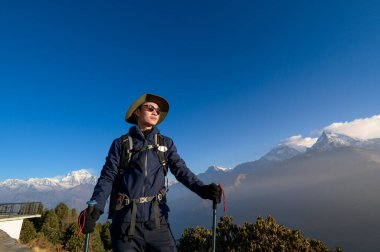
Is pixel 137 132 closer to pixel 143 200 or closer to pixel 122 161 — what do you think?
pixel 122 161

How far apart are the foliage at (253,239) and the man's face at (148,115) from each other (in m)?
20.7

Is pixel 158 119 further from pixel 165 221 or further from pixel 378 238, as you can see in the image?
pixel 378 238

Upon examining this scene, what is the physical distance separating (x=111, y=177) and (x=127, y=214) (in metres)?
0.58

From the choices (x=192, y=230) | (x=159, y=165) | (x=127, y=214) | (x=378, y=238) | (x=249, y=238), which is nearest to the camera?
(x=127, y=214)

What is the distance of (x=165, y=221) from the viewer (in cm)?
376

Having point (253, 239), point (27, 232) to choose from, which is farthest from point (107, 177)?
point (27, 232)

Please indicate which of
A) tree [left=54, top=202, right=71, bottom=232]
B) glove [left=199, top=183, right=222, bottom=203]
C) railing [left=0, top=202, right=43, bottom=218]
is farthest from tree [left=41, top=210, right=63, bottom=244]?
glove [left=199, top=183, right=222, bottom=203]

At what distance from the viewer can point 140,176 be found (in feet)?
12.4

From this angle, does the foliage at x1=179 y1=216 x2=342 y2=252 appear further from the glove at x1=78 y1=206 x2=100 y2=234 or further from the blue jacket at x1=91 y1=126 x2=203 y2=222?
the glove at x1=78 y1=206 x2=100 y2=234

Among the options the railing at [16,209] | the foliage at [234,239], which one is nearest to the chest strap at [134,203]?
the foliage at [234,239]

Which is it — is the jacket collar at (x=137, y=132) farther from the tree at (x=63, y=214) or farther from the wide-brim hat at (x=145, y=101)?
the tree at (x=63, y=214)

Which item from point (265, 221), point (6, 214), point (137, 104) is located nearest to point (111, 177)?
point (137, 104)

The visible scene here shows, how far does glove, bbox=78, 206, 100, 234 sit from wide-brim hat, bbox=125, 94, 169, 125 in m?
1.82

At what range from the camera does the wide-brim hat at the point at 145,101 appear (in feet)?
15.8
